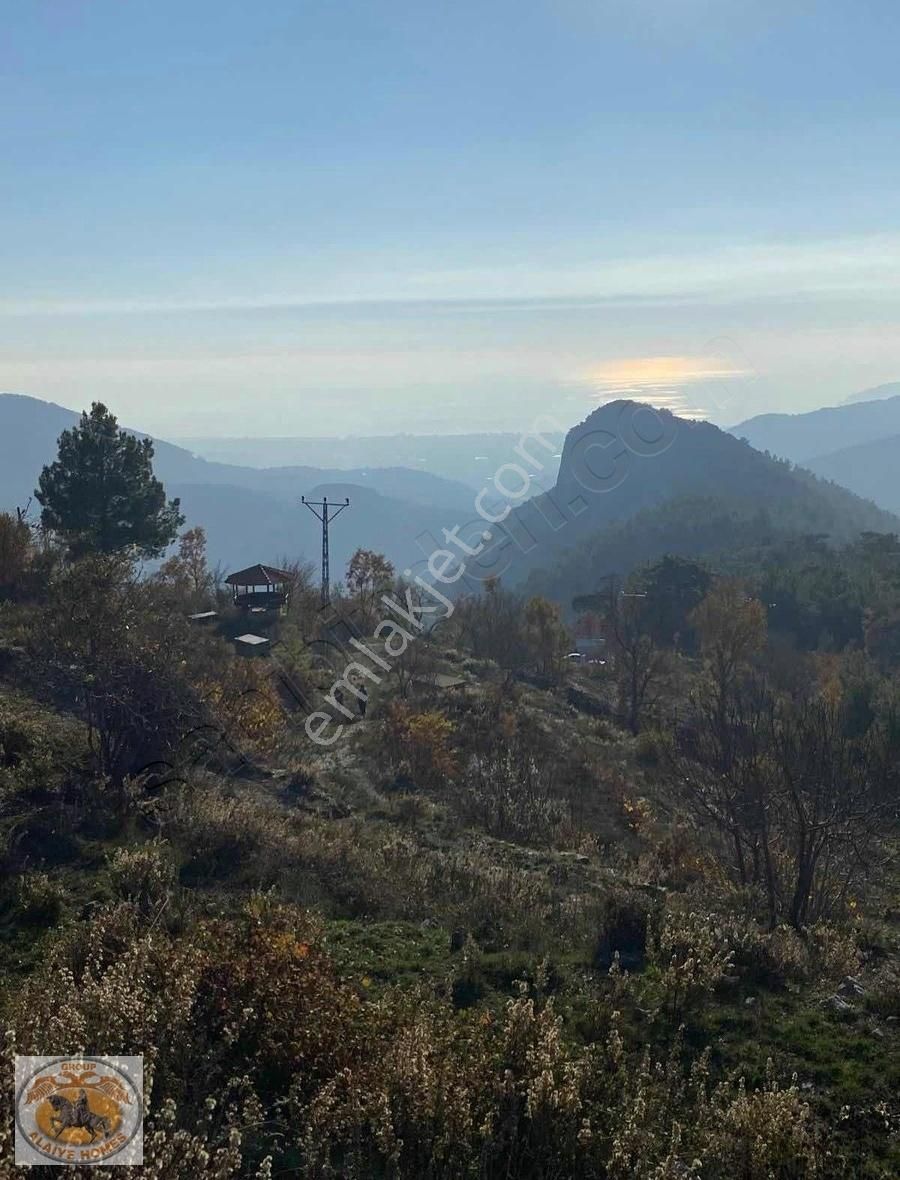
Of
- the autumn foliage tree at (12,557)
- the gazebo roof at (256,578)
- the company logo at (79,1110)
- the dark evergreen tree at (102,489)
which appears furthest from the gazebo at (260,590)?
the company logo at (79,1110)

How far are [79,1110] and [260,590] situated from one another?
1098 inches

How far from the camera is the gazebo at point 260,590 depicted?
99.1 feet

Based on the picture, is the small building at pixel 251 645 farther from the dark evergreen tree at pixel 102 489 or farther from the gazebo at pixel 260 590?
the dark evergreen tree at pixel 102 489

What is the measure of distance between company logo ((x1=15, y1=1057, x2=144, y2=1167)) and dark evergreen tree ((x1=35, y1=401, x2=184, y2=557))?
23.3 m

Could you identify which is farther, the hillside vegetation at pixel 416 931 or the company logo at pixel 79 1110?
the hillside vegetation at pixel 416 931

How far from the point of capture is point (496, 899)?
9.20m

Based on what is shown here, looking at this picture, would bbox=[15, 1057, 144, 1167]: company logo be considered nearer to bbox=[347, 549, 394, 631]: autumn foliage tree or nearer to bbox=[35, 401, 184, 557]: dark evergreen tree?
bbox=[35, 401, 184, 557]: dark evergreen tree

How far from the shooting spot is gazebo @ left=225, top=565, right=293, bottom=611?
30.2m

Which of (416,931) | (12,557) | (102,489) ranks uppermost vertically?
(102,489)

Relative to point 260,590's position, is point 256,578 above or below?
above

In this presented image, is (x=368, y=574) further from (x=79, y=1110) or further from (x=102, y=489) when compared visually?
(x=79, y=1110)

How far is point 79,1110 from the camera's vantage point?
4016 mm

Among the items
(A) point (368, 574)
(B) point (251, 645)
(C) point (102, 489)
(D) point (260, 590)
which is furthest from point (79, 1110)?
(A) point (368, 574)

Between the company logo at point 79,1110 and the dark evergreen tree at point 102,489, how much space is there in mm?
23308
